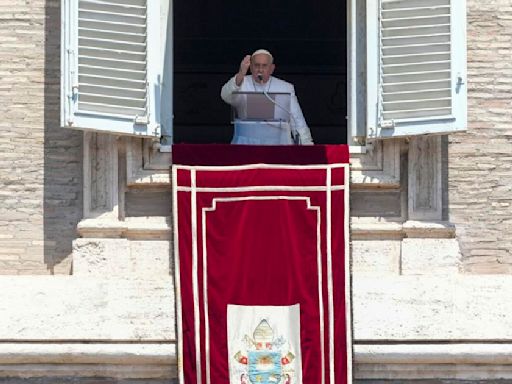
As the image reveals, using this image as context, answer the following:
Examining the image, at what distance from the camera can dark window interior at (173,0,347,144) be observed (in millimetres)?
14445

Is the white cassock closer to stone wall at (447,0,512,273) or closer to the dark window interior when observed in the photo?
stone wall at (447,0,512,273)

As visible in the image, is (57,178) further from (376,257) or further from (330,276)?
(376,257)

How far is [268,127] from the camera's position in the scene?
31.4 feet

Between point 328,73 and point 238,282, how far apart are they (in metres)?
5.90

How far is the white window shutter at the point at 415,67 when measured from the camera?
358 inches

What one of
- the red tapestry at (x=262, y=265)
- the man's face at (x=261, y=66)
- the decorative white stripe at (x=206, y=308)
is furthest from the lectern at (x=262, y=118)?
the decorative white stripe at (x=206, y=308)

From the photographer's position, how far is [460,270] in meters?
9.31

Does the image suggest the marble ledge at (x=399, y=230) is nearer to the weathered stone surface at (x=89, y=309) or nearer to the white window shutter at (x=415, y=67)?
the white window shutter at (x=415, y=67)

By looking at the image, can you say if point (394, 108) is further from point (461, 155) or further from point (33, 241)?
point (33, 241)

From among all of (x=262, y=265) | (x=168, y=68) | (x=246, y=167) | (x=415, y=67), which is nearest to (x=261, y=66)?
(x=168, y=68)

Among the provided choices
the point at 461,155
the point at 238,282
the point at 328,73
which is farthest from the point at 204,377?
the point at 328,73

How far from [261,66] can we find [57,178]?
4.29 feet

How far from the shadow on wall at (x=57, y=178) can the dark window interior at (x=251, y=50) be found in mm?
4771

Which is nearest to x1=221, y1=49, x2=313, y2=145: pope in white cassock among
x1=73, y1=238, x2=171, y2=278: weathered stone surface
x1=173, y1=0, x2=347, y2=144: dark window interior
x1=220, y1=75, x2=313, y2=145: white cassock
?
x1=220, y1=75, x2=313, y2=145: white cassock
